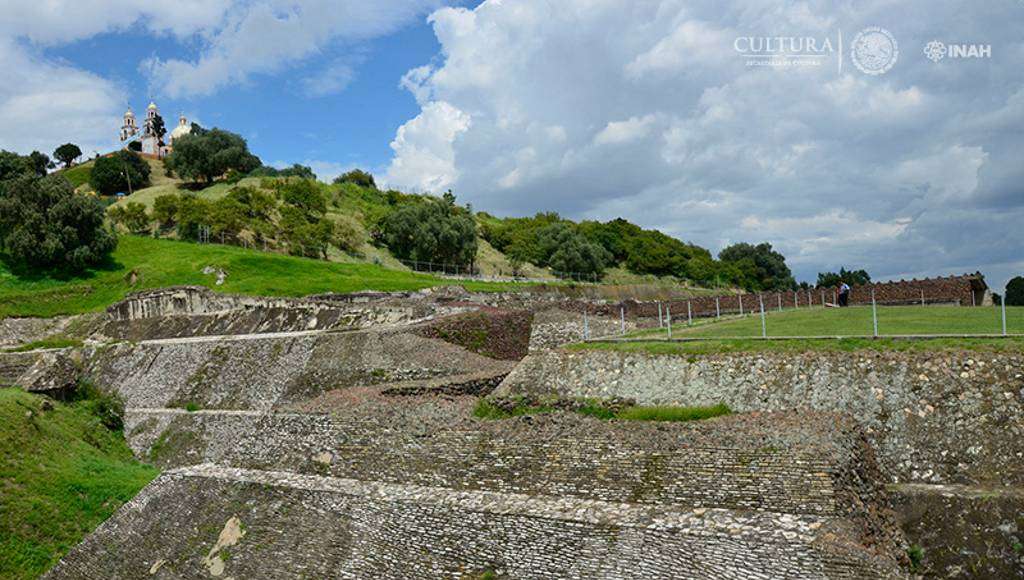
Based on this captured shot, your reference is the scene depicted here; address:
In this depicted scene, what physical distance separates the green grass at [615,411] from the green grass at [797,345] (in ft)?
7.16

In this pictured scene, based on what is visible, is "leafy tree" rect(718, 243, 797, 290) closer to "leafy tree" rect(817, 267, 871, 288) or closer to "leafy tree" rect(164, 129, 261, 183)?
"leafy tree" rect(817, 267, 871, 288)

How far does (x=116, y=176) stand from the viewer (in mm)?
105688

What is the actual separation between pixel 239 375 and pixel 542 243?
7084 centimetres

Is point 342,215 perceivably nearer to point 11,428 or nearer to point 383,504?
point 11,428

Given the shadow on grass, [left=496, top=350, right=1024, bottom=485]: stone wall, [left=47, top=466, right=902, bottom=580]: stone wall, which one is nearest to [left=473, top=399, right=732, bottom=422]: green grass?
[left=496, top=350, right=1024, bottom=485]: stone wall

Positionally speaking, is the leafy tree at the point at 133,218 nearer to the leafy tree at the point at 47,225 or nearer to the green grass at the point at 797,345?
the leafy tree at the point at 47,225

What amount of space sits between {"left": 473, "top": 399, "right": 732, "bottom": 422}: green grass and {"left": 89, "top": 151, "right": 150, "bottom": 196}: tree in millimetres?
103451

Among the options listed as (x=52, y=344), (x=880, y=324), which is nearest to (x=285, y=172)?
(x=52, y=344)

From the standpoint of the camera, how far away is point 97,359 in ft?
120

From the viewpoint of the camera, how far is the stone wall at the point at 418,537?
1075cm

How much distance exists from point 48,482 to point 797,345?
20.8 meters

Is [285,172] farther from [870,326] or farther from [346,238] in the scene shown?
[870,326]

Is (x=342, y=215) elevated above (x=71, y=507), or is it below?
above

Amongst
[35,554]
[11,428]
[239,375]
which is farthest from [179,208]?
[35,554]
